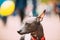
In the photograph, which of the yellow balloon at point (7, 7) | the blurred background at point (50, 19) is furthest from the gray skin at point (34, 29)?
the yellow balloon at point (7, 7)

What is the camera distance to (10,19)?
1.36m

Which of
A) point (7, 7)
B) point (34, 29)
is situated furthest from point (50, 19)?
point (7, 7)

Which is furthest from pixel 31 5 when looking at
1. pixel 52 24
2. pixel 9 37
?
pixel 9 37

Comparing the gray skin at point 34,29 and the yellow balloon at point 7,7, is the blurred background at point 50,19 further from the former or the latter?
the yellow balloon at point 7,7

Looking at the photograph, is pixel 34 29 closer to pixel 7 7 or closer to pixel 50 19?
pixel 50 19

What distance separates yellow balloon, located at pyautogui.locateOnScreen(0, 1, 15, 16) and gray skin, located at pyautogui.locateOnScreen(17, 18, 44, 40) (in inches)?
8.6

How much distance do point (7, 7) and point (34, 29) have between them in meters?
0.34

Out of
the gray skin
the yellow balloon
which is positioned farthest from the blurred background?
the yellow balloon

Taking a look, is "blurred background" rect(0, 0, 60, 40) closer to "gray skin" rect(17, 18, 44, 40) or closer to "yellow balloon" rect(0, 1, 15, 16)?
"gray skin" rect(17, 18, 44, 40)

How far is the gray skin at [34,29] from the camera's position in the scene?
4.20ft

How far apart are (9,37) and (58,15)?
0.52 m

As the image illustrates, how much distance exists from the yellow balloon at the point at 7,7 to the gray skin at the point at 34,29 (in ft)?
0.71

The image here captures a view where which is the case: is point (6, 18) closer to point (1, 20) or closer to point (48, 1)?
point (1, 20)

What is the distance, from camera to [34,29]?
1.31 metres
